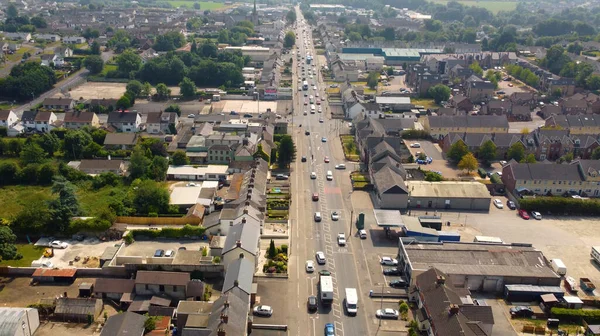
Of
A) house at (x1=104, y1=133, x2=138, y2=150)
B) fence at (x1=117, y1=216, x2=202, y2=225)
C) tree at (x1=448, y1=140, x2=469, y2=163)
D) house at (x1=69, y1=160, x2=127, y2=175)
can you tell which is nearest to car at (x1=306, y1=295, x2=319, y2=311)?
fence at (x1=117, y1=216, x2=202, y2=225)

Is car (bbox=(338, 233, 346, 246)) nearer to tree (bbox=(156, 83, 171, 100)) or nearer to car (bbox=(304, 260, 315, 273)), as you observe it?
car (bbox=(304, 260, 315, 273))

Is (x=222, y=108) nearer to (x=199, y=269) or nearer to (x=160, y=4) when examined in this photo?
(x=199, y=269)

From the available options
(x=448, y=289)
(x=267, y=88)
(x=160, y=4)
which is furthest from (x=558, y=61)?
(x=160, y=4)

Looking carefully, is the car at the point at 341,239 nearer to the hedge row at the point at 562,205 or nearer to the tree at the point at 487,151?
the hedge row at the point at 562,205

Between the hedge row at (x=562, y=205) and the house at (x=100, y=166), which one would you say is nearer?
the hedge row at (x=562, y=205)

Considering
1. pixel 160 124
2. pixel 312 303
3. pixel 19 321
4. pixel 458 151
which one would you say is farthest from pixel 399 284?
pixel 160 124

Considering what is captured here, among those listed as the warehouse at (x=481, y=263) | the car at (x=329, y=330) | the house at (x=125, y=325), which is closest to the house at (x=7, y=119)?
the house at (x=125, y=325)
